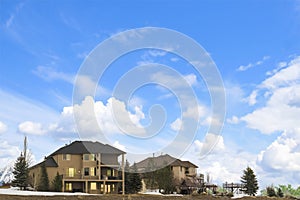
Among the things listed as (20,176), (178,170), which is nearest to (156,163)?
(178,170)

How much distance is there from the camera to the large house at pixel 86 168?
45.6 meters

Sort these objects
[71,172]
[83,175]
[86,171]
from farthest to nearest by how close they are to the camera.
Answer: [86,171]
[71,172]
[83,175]

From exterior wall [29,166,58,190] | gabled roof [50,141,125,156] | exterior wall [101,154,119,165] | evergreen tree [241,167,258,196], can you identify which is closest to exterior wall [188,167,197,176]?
evergreen tree [241,167,258,196]

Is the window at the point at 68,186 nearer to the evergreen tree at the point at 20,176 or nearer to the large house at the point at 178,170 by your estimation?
the evergreen tree at the point at 20,176

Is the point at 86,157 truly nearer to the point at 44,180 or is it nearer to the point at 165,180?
the point at 44,180

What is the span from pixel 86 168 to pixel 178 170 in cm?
1442

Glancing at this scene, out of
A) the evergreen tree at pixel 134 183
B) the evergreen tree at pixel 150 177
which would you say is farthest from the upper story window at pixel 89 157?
the evergreen tree at pixel 150 177

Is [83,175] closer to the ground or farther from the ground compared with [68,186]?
farther from the ground

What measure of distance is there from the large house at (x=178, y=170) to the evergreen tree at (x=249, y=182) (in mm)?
5647

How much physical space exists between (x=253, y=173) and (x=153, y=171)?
13.2m

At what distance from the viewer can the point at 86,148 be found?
47.8 m

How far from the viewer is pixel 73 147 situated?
158 ft

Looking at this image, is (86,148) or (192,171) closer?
(86,148)

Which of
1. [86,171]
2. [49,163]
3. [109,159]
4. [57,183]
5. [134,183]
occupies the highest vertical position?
[109,159]
